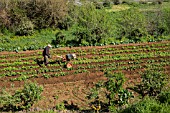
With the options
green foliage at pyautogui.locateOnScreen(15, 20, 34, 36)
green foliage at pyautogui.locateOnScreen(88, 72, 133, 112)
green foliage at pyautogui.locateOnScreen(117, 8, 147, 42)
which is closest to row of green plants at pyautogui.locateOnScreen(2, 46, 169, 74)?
green foliage at pyautogui.locateOnScreen(117, 8, 147, 42)

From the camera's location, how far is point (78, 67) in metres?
20.7

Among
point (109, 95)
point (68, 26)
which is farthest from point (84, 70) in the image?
point (68, 26)

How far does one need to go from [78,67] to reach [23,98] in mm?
5843

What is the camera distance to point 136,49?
24062 millimetres

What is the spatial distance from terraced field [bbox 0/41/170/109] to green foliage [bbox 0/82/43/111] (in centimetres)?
98

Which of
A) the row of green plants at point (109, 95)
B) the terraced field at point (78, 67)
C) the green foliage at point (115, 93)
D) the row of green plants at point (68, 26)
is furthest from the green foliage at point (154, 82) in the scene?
the row of green plants at point (68, 26)

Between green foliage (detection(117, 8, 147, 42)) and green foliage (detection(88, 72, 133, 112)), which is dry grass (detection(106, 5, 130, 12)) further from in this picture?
green foliage (detection(88, 72, 133, 112))

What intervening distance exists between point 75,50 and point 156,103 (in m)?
11.3

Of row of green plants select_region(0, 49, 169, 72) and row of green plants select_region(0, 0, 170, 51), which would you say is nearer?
row of green plants select_region(0, 49, 169, 72)

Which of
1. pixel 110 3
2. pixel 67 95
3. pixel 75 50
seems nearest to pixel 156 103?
pixel 67 95

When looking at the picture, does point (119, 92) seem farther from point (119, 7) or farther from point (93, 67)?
point (119, 7)

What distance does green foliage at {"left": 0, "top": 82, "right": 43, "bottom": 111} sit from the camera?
51.2 feet

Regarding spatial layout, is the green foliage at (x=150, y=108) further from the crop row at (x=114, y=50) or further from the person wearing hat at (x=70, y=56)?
the crop row at (x=114, y=50)

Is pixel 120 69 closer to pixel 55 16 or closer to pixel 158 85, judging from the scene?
pixel 158 85
